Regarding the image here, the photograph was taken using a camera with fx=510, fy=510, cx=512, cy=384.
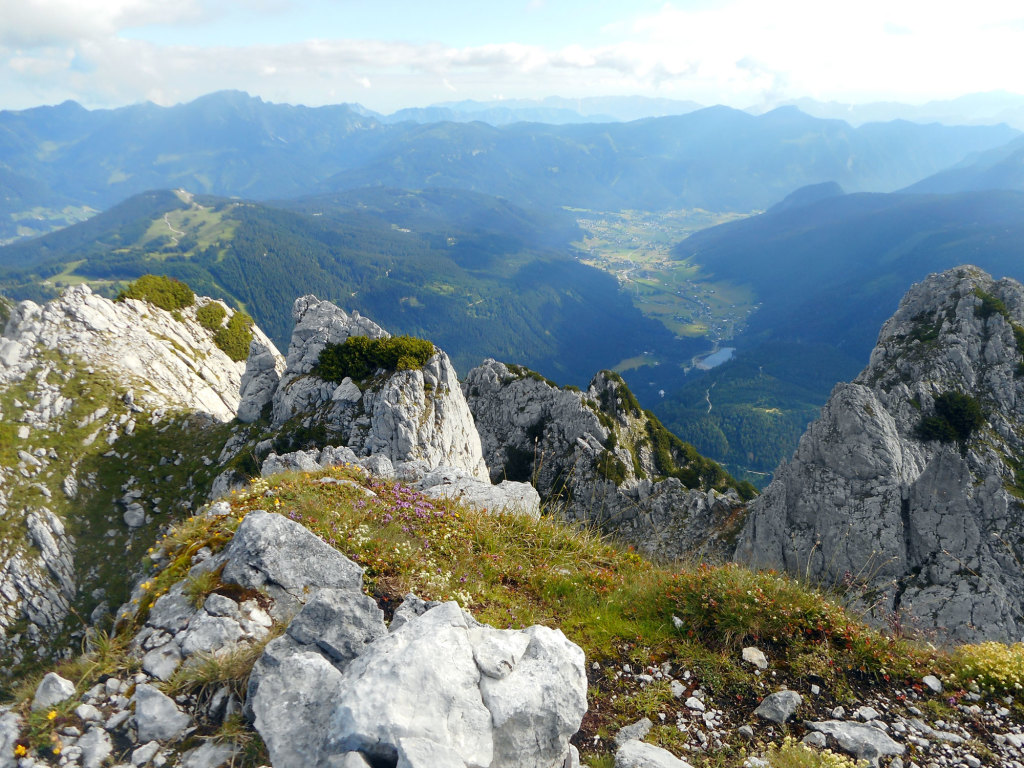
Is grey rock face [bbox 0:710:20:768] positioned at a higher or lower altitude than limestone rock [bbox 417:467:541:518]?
higher

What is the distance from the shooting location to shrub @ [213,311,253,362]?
67.1 meters

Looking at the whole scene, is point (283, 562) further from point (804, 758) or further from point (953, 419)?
point (953, 419)

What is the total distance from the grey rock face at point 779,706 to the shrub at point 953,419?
160 ft

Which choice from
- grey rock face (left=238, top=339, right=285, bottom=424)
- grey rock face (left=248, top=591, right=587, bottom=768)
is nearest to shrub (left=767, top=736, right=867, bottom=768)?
grey rock face (left=248, top=591, right=587, bottom=768)

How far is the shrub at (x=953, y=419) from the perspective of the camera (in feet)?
145

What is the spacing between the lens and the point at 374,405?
42.9 metres

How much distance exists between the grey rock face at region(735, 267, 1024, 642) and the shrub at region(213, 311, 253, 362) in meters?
63.8

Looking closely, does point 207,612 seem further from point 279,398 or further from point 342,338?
point 342,338

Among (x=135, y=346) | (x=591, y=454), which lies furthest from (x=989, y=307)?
(x=135, y=346)

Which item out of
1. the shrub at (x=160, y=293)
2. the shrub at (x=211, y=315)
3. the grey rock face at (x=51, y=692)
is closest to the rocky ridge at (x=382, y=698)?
the grey rock face at (x=51, y=692)

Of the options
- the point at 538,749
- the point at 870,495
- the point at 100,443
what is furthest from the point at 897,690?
the point at 100,443

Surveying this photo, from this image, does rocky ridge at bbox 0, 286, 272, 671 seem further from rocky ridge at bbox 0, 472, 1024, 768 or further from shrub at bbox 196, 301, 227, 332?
rocky ridge at bbox 0, 472, 1024, 768

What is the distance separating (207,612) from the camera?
8.10m

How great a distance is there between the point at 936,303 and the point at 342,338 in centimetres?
6551
